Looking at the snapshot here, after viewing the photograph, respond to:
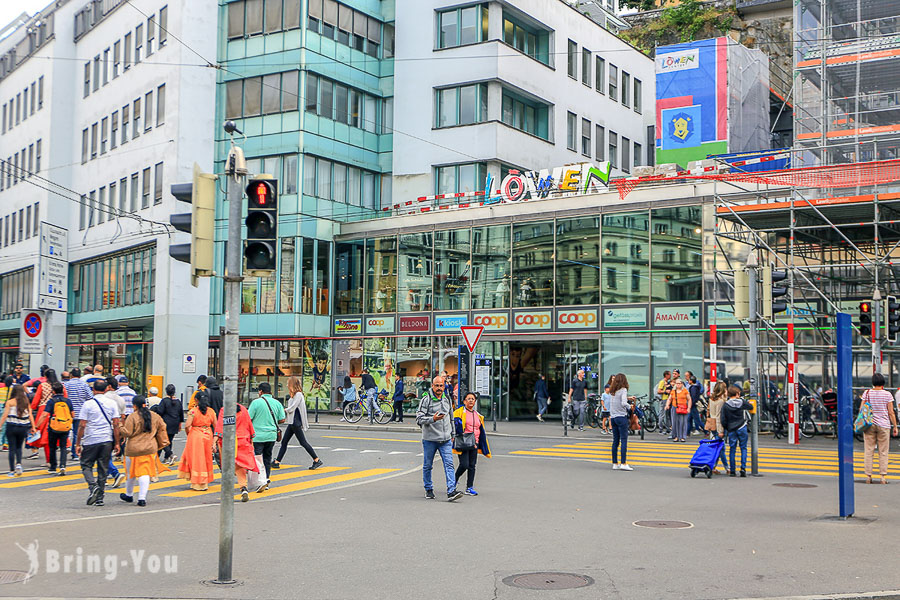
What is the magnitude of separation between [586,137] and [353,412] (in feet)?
67.4

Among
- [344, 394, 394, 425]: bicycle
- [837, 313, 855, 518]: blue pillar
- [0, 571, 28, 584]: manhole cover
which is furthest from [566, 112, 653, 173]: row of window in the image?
[0, 571, 28, 584]: manhole cover

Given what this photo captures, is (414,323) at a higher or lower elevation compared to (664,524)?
higher

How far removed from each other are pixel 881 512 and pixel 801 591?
206 inches

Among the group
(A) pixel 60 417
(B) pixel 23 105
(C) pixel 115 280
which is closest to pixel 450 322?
(C) pixel 115 280

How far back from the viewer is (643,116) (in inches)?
2143

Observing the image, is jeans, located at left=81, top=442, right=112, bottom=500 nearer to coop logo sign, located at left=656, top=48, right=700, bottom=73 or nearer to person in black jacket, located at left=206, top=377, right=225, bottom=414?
person in black jacket, located at left=206, top=377, right=225, bottom=414

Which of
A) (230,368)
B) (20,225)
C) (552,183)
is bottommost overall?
(230,368)

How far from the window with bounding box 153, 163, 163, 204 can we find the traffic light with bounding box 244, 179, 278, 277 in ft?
118

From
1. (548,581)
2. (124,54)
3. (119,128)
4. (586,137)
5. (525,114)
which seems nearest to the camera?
(548,581)

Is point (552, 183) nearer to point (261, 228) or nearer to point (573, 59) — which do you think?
point (573, 59)

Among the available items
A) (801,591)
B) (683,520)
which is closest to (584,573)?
(801,591)

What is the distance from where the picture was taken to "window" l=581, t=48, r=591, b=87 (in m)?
47.3

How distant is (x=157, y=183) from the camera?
42812mm

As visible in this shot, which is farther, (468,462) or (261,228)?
(468,462)
